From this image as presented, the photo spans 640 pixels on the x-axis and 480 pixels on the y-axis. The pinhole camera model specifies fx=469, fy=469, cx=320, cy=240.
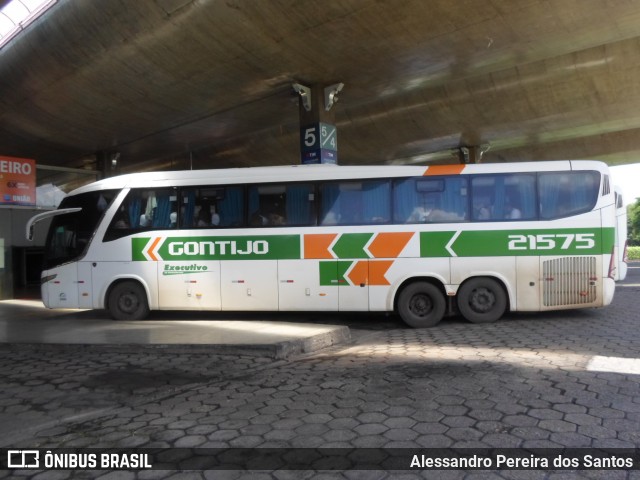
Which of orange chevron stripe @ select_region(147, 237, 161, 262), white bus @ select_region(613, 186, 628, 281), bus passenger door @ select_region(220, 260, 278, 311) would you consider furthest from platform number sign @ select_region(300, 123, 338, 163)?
white bus @ select_region(613, 186, 628, 281)

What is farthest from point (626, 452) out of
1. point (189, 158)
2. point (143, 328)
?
point (189, 158)

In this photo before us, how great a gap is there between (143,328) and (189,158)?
17.7m

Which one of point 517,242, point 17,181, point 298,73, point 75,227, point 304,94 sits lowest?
point 517,242

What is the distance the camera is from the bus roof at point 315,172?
9102 millimetres

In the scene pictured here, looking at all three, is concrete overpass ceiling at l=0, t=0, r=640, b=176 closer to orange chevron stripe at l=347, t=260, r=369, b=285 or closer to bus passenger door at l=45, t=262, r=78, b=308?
orange chevron stripe at l=347, t=260, r=369, b=285

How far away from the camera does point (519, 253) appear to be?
354 inches

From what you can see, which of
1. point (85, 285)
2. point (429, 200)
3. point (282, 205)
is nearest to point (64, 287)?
point (85, 285)

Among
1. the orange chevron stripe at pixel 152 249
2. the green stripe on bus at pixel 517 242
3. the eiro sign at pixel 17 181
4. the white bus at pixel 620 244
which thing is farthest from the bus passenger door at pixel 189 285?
the eiro sign at pixel 17 181

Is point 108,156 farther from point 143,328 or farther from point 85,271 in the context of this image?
point 143,328

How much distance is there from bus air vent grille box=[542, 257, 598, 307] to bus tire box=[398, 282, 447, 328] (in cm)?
199

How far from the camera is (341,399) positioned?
4.77 metres

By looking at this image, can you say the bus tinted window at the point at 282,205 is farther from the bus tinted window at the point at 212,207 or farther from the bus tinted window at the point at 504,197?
the bus tinted window at the point at 504,197

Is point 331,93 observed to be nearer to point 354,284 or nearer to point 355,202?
point 355,202

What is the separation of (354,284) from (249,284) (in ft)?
7.06
